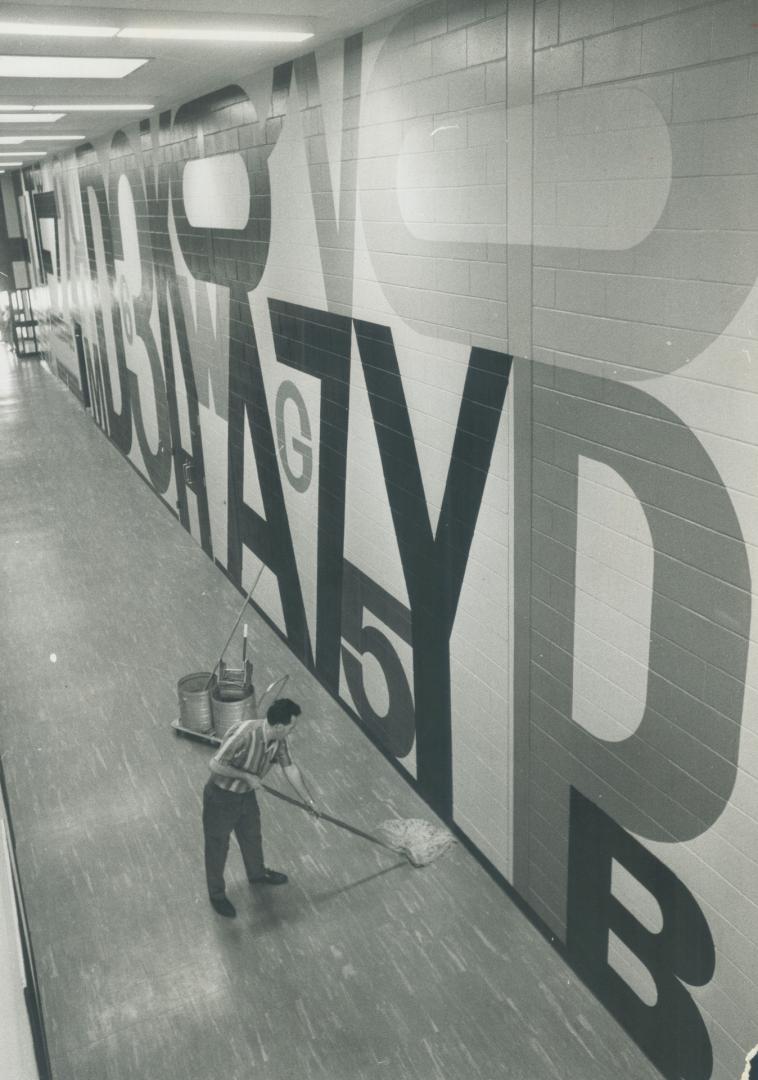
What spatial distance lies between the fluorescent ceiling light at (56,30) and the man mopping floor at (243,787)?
2769 mm

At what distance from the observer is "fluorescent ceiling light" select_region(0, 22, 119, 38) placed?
3.72m

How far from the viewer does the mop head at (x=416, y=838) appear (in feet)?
15.4

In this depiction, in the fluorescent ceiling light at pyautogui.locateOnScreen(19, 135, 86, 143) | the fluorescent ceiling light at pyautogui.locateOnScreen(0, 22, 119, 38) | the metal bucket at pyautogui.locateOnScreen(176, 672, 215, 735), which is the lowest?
the metal bucket at pyautogui.locateOnScreen(176, 672, 215, 735)

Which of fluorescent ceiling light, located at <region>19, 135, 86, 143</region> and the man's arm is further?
fluorescent ceiling light, located at <region>19, 135, 86, 143</region>

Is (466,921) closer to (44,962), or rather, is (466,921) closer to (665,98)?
(44,962)

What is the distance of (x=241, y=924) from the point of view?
4348 mm

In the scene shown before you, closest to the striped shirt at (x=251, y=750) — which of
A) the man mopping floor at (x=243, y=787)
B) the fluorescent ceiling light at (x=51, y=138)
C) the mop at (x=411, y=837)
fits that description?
the man mopping floor at (x=243, y=787)

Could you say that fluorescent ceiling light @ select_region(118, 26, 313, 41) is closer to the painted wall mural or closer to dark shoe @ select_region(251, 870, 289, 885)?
the painted wall mural

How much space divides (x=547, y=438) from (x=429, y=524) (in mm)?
1140

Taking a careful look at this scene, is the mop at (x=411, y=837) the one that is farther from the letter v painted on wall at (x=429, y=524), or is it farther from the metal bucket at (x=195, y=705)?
the metal bucket at (x=195, y=705)

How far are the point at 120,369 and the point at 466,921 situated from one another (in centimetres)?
828

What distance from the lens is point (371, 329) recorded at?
489 centimetres

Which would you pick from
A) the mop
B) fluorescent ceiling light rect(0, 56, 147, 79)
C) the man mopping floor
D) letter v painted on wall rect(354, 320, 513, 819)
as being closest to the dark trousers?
the man mopping floor

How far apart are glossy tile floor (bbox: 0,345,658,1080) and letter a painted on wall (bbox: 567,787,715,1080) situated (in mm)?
113
